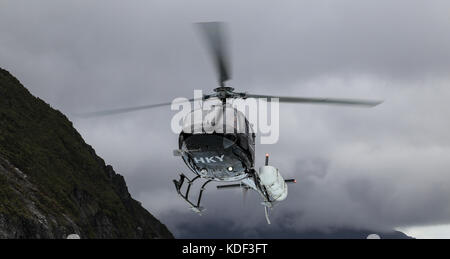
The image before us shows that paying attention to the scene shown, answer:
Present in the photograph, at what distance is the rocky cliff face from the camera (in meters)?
86.2

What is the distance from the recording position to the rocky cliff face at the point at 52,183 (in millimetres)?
86250

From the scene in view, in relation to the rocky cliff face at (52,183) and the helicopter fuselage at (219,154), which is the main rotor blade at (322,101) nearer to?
the helicopter fuselage at (219,154)

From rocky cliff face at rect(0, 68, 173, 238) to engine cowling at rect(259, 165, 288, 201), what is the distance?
5432cm

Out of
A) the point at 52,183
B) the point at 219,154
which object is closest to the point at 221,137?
the point at 219,154

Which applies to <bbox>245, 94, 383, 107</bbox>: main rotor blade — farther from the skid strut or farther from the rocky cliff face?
the rocky cliff face

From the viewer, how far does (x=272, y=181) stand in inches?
1033

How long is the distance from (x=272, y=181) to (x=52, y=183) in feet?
341

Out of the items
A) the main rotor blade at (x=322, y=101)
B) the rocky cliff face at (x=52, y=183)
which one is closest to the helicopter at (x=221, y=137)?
the main rotor blade at (x=322, y=101)

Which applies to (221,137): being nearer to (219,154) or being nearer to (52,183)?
(219,154)

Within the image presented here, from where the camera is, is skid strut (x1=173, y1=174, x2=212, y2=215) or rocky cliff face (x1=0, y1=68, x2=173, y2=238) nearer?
skid strut (x1=173, y1=174, x2=212, y2=215)

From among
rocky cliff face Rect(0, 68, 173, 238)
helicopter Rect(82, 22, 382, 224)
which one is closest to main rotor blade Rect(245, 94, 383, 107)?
helicopter Rect(82, 22, 382, 224)
